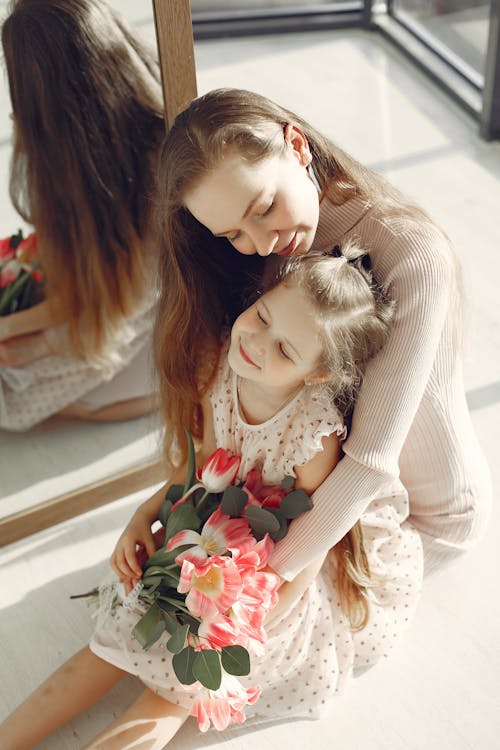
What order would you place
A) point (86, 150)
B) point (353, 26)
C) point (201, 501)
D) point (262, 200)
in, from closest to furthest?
point (262, 200) < point (201, 501) < point (86, 150) < point (353, 26)

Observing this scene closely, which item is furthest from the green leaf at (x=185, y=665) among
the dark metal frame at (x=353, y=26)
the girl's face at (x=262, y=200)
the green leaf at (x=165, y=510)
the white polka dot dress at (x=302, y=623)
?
the dark metal frame at (x=353, y=26)

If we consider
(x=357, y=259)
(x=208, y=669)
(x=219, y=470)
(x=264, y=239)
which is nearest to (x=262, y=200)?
(x=264, y=239)

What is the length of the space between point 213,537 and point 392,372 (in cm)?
34

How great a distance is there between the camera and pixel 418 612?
1.75 meters

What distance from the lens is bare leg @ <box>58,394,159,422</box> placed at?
6.86 ft

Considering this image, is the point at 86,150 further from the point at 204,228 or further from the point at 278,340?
the point at 278,340

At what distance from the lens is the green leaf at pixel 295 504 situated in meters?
1.43

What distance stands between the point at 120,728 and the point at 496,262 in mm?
1462

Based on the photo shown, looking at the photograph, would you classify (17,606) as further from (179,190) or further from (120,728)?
(179,190)

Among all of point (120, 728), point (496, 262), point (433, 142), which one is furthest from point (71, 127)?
point (433, 142)

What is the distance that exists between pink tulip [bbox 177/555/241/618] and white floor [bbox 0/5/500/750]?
0.34 m

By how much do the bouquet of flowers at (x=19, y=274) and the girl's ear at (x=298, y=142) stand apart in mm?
591

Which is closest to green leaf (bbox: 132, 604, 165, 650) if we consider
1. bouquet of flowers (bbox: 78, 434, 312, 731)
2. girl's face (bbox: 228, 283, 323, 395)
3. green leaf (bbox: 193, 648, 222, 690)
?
bouquet of flowers (bbox: 78, 434, 312, 731)

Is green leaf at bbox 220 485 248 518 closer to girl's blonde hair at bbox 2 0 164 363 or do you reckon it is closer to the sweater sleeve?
the sweater sleeve
